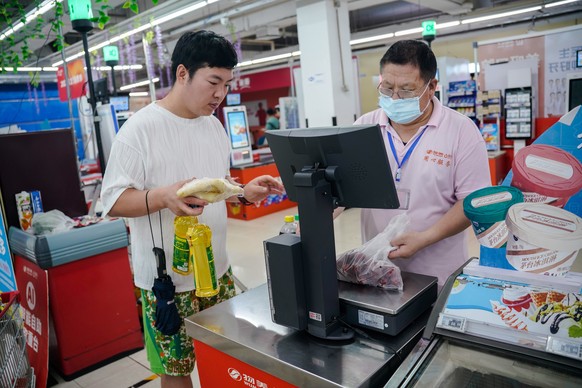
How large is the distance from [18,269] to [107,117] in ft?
5.44

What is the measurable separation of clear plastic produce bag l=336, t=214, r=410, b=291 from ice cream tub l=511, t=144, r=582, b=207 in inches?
17.6

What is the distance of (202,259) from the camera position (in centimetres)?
175

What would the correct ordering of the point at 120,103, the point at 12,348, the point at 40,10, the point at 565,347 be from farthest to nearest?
the point at 40,10
the point at 120,103
the point at 12,348
the point at 565,347

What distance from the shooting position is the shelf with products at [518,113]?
24.6 feet

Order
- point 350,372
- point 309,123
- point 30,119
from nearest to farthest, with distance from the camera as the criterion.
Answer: point 350,372, point 309,123, point 30,119

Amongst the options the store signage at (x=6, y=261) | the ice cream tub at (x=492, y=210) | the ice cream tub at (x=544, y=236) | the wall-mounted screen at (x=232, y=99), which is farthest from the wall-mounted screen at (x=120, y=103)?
the ice cream tub at (x=544, y=236)

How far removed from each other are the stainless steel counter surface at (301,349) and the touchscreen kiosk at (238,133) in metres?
6.46

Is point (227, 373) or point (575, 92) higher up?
point (575, 92)

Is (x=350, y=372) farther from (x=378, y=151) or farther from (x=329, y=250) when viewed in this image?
(x=378, y=151)

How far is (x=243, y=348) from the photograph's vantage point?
1.36 m

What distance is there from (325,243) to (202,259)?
65 cm

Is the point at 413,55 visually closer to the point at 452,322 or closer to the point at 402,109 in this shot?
the point at 402,109

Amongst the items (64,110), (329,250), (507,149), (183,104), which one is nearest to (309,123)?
(507,149)

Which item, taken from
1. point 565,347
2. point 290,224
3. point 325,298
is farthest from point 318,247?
point 290,224
